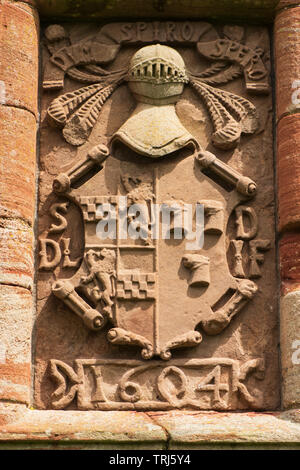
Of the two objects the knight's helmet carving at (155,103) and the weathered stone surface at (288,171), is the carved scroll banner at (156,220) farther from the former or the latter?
A: the weathered stone surface at (288,171)

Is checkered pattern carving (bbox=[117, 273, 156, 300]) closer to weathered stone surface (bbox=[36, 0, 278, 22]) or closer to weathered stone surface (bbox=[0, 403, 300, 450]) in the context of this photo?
weathered stone surface (bbox=[0, 403, 300, 450])

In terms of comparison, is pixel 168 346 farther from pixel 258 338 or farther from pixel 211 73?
pixel 211 73

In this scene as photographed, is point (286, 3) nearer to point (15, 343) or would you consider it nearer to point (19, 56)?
point (19, 56)

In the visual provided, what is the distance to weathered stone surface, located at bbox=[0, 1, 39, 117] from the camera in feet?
22.4

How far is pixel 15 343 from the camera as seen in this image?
6.38 meters

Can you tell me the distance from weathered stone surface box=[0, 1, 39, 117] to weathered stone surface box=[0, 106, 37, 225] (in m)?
0.09

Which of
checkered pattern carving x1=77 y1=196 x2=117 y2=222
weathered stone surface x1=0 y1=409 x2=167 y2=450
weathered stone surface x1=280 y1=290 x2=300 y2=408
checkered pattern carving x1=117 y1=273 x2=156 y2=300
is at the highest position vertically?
checkered pattern carving x1=77 y1=196 x2=117 y2=222

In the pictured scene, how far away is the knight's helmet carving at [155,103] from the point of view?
680 centimetres

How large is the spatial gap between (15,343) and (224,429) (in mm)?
1262

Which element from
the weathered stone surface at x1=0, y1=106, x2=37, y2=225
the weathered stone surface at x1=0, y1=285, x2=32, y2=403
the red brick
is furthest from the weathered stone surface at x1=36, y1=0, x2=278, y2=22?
the weathered stone surface at x1=0, y1=285, x2=32, y2=403

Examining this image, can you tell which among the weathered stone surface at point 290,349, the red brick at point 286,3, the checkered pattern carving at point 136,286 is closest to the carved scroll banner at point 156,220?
the checkered pattern carving at point 136,286

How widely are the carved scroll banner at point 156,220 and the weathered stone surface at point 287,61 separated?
0.14 meters

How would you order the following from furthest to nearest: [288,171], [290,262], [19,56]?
[19,56] < [288,171] < [290,262]

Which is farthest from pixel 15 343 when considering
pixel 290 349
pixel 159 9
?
pixel 159 9
